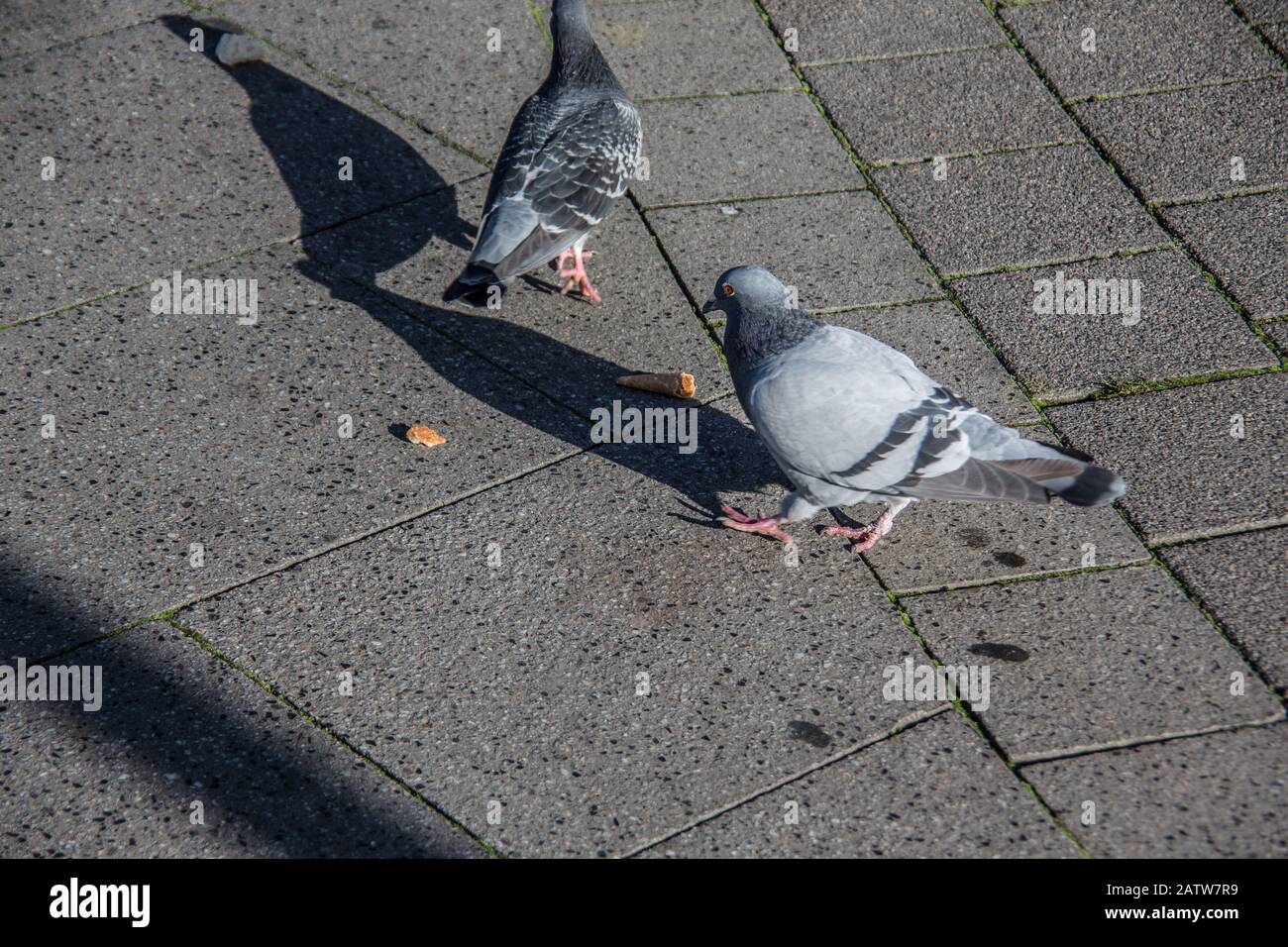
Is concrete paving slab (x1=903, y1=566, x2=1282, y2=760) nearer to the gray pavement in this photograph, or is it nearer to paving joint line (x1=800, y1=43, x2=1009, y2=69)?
the gray pavement

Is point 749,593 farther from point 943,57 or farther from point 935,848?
point 943,57

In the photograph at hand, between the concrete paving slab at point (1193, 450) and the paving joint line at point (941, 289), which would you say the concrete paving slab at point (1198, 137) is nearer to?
the paving joint line at point (941, 289)

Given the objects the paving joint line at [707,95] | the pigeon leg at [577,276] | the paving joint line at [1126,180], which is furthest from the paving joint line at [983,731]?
the paving joint line at [707,95]

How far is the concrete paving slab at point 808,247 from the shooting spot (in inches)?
214

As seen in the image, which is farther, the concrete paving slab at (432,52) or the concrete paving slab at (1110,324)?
the concrete paving slab at (432,52)

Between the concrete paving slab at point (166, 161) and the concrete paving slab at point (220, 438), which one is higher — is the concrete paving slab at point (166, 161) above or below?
above

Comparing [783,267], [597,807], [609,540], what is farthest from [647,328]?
[597,807]

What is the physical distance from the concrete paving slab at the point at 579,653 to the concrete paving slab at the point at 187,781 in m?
0.11

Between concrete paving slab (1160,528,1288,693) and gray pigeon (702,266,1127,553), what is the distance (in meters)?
0.46

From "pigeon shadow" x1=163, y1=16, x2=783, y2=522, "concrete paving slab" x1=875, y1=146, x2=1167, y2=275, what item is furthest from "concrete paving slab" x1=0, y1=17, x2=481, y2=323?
"concrete paving slab" x1=875, y1=146, x2=1167, y2=275

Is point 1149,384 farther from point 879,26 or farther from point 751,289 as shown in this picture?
point 879,26

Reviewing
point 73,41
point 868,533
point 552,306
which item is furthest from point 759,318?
point 73,41

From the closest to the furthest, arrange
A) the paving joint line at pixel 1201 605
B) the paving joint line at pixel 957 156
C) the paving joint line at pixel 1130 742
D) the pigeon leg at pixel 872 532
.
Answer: the paving joint line at pixel 1130 742
the paving joint line at pixel 1201 605
the pigeon leg at pixel 872 532
the paving joint line at pixel 957 156
